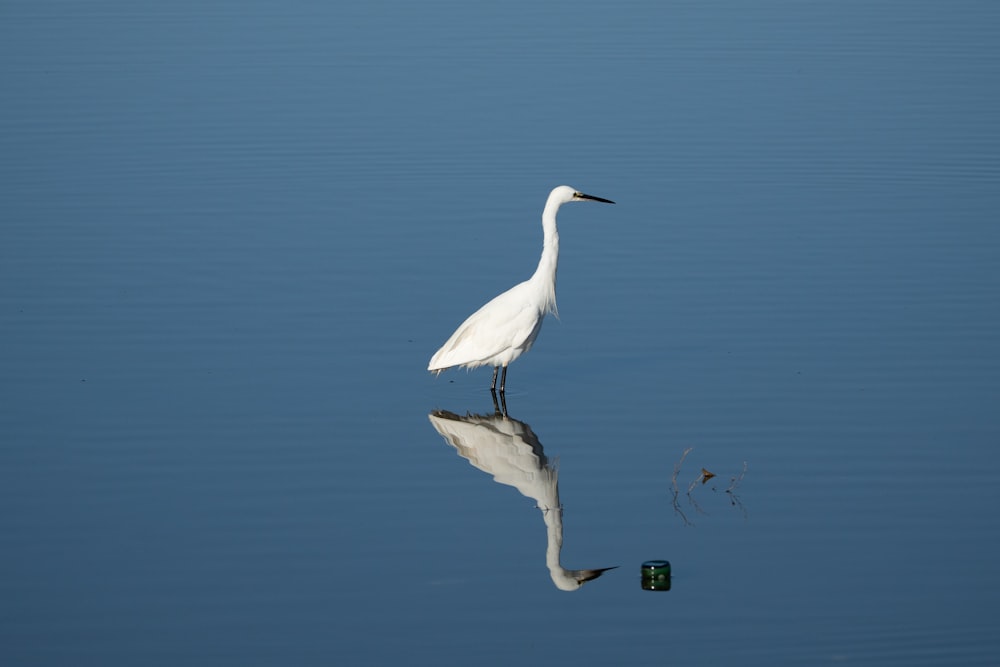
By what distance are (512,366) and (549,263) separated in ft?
2.65

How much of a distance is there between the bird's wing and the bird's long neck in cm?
19

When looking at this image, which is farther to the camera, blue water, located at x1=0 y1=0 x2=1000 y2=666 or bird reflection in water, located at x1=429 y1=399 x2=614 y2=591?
bird reflection in water, located at x1=429 y1=399 x2=614 y2=591

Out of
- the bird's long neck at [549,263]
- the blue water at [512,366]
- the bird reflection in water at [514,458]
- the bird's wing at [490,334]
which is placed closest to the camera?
the blue water at [512,366]

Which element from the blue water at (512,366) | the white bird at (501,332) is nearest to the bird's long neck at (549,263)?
the white bird at (501,332)

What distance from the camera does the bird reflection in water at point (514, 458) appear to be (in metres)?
7.47

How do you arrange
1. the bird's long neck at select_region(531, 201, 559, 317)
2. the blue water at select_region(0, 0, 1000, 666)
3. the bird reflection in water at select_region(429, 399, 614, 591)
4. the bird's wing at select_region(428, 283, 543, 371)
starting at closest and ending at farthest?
the blue water at select_region(0, 0, 1000, 666) < the bird reflection in water at select_region(429, 399, 614, 591) < the bird's wing at select_region(428, 283, 543, 371) < the bird's long neck at select_region(531, 201, 559, 317)

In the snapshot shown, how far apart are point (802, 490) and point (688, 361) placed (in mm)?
2288

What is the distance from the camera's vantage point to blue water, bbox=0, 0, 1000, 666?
270 inches

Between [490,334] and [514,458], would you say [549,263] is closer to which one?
[490,334]

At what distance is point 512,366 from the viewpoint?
10.6m

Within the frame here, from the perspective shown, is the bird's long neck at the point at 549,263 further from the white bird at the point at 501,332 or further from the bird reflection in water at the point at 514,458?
the bird reflection in water at the point at 514,458

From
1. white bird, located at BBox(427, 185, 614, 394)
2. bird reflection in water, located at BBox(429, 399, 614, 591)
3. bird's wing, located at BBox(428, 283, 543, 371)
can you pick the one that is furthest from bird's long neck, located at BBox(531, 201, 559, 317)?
bird reflection in water, located at BBox(429, 399, 614, 591)

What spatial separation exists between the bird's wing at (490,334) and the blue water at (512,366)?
296mm

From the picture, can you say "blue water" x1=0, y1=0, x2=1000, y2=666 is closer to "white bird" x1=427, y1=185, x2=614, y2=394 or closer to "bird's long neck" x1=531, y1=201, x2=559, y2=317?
"white bird" x1=427, y1=185, x2=614, y2=394
